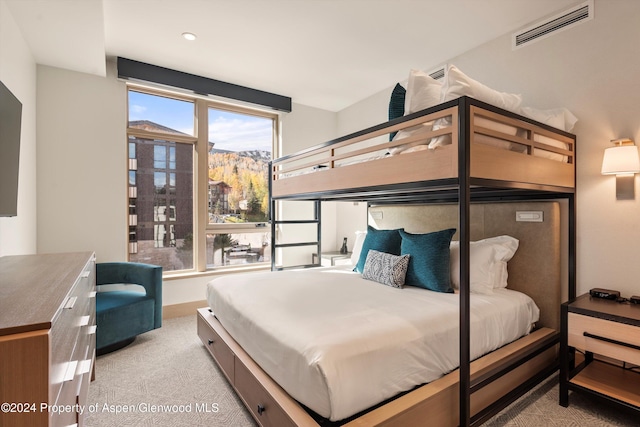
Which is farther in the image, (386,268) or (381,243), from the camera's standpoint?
(381,243)

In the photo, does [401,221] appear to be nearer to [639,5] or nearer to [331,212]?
[331,212]

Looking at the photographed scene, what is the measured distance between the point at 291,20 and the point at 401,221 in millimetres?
2159

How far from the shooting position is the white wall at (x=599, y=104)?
2.07m

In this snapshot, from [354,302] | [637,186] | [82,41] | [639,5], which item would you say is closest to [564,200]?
[637,186]

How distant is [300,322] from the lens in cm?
158

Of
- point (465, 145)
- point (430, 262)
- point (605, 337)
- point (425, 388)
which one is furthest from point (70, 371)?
point (605, 337)

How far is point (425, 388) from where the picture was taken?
1.46m

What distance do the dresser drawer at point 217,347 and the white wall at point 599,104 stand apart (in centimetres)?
253

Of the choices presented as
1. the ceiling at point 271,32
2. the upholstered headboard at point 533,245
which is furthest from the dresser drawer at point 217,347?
the ceiling at point 271,32

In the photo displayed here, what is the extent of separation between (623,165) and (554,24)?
1.22 meters

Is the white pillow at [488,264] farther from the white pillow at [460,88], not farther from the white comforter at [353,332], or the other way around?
the white pillow at [460,88]

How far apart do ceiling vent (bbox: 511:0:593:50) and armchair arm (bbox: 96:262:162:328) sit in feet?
12.0

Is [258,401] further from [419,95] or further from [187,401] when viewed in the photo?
[419,95]

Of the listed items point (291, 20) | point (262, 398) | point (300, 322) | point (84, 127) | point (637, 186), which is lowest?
point (262, 398)
